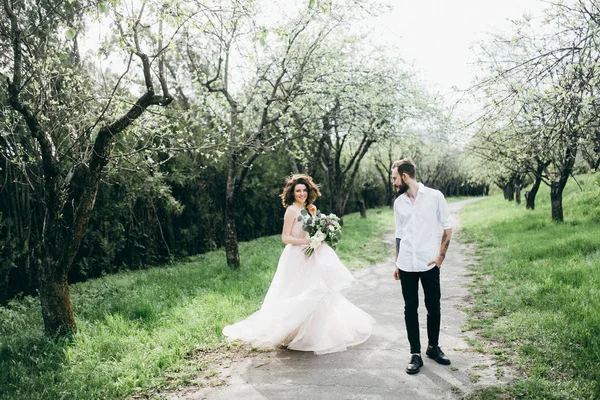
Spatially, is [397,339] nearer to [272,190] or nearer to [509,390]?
[509,390]

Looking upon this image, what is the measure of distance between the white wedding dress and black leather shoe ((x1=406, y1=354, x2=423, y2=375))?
923 millimetres

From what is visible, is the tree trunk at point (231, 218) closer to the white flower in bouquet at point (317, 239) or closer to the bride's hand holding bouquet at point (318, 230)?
the bride's hand holding bouquet at point (318, 230)

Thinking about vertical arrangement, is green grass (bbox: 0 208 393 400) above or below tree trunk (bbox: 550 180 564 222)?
below

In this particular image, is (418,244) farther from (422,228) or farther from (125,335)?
(125,335)

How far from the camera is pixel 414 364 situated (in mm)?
4625

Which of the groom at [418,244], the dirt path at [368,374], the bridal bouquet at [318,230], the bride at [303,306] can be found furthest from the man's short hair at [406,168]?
the dirt path at [368,374]

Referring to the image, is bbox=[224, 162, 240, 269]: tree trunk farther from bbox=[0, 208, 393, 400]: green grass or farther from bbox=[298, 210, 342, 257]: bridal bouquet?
bbox=[298, 210, 342, 257]: bridal bouquet

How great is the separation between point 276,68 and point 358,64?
3598 mm

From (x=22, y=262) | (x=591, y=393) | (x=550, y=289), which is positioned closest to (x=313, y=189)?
(x=591, y=393)

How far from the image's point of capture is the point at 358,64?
16.4 metres

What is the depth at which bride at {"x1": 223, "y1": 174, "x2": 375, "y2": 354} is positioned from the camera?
5410mm

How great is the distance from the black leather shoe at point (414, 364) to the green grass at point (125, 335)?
238cm

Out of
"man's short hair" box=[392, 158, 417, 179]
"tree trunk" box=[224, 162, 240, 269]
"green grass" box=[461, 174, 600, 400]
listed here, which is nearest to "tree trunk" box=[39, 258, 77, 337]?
"man's short hair" box=[392, 158, 417, 179]

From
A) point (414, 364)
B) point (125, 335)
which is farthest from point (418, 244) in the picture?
point (125, 335)
